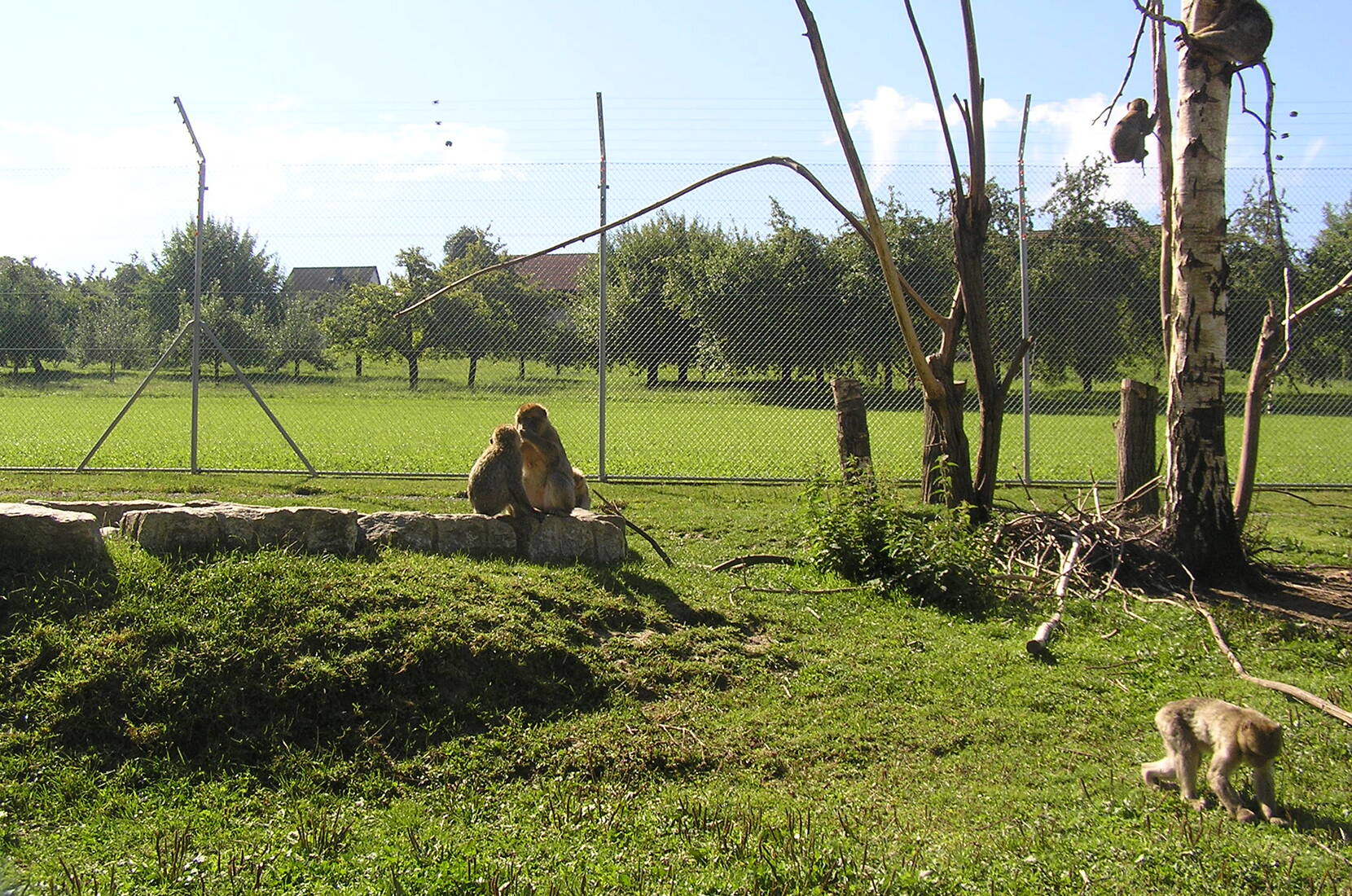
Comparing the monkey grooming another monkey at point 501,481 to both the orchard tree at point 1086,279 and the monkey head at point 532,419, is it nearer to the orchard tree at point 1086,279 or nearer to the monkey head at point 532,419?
the monkey head at point 532,419

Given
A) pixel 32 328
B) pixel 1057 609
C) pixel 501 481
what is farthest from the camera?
pixel 32 328

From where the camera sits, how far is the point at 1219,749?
397cm

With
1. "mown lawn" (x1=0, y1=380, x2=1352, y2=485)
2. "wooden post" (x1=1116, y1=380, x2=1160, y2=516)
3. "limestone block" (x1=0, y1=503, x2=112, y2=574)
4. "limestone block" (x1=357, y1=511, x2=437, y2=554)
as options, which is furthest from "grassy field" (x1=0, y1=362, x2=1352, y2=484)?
"limestone block" (x1=0, y1=503, x2=112, y2=574)

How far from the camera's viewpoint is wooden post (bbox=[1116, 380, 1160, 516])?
29.5ft

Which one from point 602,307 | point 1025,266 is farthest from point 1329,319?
point 602,307

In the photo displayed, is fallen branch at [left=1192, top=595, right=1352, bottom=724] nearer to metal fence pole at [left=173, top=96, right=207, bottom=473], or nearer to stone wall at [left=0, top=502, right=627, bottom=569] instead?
stone wall at [left=0, top=502, right=627, bottom=569]

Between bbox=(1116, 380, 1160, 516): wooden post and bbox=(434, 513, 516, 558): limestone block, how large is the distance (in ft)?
17.8

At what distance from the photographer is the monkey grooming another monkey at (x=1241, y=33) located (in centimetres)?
705

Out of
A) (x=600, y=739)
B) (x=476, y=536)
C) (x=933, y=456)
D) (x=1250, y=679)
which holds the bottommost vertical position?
(x=600, y=739)

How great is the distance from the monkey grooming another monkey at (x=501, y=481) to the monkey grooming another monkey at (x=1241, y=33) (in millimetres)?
5661

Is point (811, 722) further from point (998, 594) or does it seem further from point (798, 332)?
point (798, 332)

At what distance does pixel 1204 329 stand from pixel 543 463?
499 cm

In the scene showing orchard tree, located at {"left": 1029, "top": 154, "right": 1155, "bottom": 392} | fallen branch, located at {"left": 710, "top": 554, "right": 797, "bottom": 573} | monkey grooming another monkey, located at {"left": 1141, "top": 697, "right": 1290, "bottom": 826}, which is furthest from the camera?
orchard tree, located at {"left": 1029, "top": 154, "right": 1155, "bottom": 392}

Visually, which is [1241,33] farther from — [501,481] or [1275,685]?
[501,481]
